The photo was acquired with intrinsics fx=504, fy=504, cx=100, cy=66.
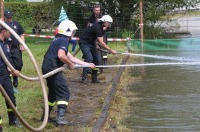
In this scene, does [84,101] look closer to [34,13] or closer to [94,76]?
[94,76]

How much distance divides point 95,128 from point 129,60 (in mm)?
9016

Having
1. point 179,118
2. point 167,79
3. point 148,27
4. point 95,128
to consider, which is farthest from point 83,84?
point 148,27

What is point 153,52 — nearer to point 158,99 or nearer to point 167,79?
point 167,79

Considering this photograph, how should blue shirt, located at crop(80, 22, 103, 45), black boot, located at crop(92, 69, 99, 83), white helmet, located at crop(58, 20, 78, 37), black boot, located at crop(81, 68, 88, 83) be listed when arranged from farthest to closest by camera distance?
black boot, located at crop(81, 68, 88, 83) < black boot, located at crop(92, 69, 99, 83) < blue shirt, located at crop(80, 22, 103, 45) < white helmet, located at crop(58, 20, 78, 37)

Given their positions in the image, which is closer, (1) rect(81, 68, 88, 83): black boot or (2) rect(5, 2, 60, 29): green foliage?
(1) rect(81, 68, 88, 83): black boot

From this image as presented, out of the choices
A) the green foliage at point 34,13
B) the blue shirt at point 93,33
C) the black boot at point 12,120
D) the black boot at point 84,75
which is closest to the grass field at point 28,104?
the black boot at point 12,120

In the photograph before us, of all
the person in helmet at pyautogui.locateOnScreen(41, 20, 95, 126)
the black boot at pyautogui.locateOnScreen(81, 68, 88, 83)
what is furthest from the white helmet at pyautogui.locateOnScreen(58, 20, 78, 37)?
the black boot at pyautogui.locateOnScreen(81, 68, 88, 83)

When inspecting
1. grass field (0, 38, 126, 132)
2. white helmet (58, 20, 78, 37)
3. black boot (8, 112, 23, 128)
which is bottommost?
grass field (0, 38, 126, 132)

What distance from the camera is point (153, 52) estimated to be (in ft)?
56.6

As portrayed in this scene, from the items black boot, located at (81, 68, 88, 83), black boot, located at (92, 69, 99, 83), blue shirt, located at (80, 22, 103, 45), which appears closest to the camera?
blue shirt, located at (80, 22, 103, 45)

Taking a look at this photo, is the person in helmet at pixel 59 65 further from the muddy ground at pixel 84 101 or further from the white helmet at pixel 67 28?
the muddy ground at pixel 84 101

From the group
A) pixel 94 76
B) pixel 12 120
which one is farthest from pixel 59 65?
pixel 94 76

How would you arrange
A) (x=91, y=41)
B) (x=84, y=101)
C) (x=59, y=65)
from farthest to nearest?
(x=91, y=41) < (x=84, y=101) < (x=59, y=65)

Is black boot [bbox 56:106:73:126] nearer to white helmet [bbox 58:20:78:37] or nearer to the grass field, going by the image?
the grass field
